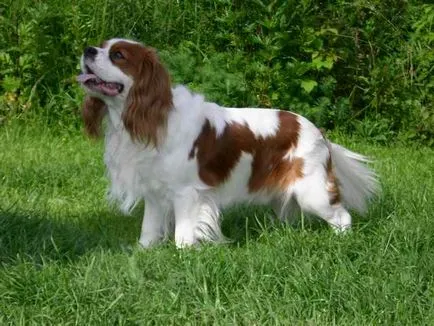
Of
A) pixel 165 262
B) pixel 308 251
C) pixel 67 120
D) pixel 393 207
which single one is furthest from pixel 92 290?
pixel 67 120

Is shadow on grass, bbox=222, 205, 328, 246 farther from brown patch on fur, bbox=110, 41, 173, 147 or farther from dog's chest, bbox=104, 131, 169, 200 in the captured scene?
brown patch on fur, bbox=110, 41, 173, 147

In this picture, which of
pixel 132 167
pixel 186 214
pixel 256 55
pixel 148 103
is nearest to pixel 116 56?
pixel 148 103

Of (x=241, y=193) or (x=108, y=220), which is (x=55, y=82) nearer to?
(x=108, y=220)

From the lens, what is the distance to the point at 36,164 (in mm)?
7062

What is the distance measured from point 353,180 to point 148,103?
4.61 feet

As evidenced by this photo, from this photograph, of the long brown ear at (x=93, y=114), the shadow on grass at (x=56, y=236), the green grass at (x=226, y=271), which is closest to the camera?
the green grass at (x=226, y=271)

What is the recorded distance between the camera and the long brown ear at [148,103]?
4.92 m

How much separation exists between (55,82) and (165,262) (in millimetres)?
4845

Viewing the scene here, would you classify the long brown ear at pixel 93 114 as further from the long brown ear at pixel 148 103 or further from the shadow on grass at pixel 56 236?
the shadow on grass at pixel 56 236

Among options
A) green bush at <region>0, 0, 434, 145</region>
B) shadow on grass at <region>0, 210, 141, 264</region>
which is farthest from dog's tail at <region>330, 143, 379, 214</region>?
green bush at <region>0, 0, 434, 145</region>

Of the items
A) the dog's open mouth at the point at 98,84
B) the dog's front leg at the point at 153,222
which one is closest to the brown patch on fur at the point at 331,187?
the dog's front leg at the point at 153,222

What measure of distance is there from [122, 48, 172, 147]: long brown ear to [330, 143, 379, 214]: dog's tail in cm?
111

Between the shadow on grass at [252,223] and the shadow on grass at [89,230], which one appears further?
the shadow on grass at [252,223]

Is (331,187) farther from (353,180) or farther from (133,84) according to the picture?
(133,84)
